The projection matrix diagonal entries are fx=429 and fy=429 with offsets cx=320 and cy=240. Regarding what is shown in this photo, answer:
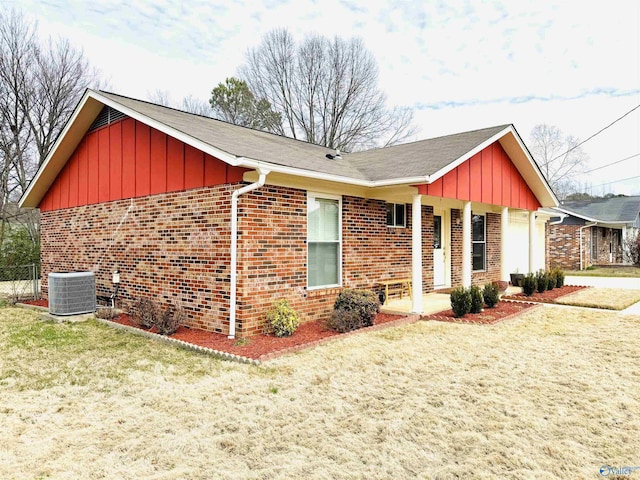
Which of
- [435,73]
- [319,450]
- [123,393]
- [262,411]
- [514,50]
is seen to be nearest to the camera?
[319,450]

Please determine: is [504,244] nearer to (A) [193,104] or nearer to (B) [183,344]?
(B) [183,344]

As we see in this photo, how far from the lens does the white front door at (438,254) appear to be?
1222 centimetres

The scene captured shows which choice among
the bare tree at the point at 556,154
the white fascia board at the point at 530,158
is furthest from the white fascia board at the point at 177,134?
the bare tree at the point at 556,154

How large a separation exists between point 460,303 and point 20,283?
1404 centimetres

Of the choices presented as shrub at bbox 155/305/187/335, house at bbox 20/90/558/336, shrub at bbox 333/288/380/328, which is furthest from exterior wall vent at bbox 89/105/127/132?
shrub at bbox 333/288/380/328

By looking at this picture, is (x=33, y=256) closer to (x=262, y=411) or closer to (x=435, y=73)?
(x=262, y=411)

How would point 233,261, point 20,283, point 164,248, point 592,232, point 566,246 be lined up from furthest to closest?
point 592,232 < point 566,246 < point 20,283 < point 164,248 < point 233,261

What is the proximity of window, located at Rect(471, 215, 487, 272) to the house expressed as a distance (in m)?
1.59

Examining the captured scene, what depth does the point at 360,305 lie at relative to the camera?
764 centimetres

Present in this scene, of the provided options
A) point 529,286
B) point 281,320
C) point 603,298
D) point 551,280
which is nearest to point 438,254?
point 529,286

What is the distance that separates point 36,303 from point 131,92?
17.9m

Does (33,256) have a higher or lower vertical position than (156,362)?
higher

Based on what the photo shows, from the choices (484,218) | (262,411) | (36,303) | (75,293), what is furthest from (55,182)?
(484,218)

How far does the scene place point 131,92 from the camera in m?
25.3
